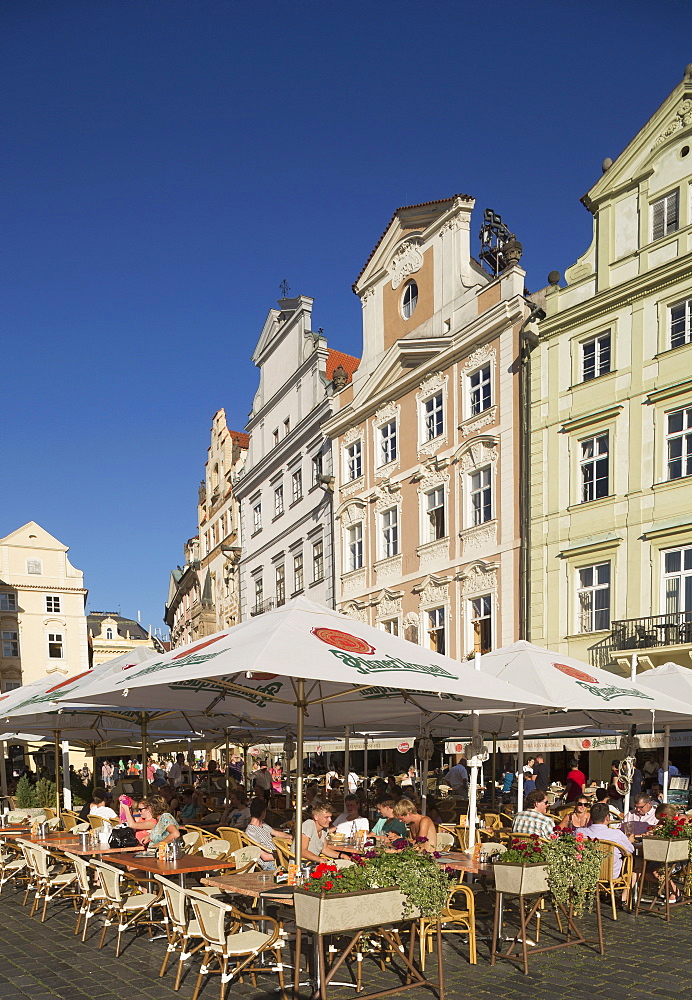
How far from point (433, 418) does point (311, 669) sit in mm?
22486

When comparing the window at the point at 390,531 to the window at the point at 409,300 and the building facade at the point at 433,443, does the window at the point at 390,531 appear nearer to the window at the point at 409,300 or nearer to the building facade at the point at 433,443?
the building facade at the point at 433,443

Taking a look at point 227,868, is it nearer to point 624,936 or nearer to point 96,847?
point 96,847

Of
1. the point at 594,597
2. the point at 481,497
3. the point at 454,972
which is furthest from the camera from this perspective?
the point at 481,497

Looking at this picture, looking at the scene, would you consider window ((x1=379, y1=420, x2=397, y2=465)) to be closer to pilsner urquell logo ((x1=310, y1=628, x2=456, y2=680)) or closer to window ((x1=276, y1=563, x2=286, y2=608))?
window ((x1=276, y1=563, x2=286, y2=608))

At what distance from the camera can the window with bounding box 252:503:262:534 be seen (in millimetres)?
45384

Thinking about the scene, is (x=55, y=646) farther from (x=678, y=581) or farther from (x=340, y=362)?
(x=678, y=581)

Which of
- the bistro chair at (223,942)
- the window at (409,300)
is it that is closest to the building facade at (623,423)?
the window at (409,300)

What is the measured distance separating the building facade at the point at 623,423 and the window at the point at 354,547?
9452 mm

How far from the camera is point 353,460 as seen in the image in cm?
3459

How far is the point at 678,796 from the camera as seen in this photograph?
20.1 m

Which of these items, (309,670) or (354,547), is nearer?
(309,670)

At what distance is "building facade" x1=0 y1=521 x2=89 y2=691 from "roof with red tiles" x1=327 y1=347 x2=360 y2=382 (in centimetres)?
3654

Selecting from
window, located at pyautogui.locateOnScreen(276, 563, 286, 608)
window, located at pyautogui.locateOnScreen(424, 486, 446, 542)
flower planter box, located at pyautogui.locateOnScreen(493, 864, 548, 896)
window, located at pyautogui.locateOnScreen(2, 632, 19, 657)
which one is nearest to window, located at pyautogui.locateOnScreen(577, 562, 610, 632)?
window, located at pyautogui.locateOnScreen(424, 486, 446, 542)

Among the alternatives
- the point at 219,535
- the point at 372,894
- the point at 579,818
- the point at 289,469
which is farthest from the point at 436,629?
the point at 219,535
